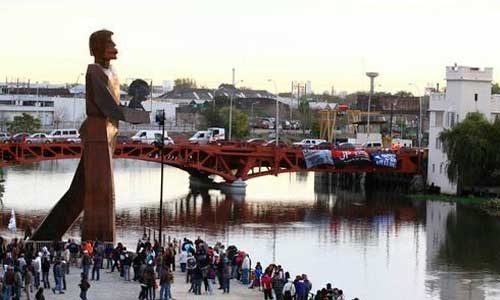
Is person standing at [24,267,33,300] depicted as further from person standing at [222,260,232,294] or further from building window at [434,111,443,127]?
building window at [434,111,443,127]

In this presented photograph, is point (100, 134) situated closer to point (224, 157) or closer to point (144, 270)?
point (144, 270)

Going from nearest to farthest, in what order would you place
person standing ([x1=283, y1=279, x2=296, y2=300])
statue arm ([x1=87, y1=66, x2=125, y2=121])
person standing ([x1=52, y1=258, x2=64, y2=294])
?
person standing ([x1=283, y1=279, x2=296, y2=300]), person standing ([x1=52, y1=258, x2=64, y2=294]), statue arm ([x1=87, y1=66, x2=125, y2=121])

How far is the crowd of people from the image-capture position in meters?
39.5

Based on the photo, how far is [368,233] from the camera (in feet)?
255

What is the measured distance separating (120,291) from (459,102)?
7336 cm

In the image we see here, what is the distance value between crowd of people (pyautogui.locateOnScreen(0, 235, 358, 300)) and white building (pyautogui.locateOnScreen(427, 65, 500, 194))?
6414cm

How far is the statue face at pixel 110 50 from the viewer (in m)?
49.6

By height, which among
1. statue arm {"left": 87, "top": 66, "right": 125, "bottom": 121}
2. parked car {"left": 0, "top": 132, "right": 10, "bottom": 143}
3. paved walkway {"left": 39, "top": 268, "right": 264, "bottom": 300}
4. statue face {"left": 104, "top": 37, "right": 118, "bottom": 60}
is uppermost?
statue face {"left": 104, "top": 37, "right": 118, "bottom": 60}

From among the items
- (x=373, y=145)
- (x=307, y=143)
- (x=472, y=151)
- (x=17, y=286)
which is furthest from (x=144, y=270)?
(x=307, y=143)

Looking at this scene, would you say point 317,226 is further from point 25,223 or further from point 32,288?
point 32,288

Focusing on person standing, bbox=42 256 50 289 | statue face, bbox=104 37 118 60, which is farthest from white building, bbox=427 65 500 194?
person standing, bbox=42 256 50 289

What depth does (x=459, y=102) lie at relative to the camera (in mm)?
110688

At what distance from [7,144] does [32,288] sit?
56675 mm

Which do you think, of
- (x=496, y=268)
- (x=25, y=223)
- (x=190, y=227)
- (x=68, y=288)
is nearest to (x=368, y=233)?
(x=190, y=227)
